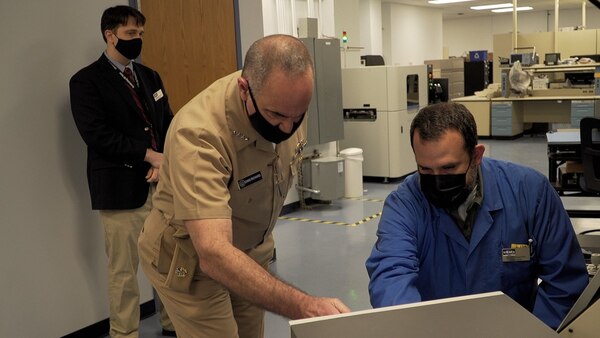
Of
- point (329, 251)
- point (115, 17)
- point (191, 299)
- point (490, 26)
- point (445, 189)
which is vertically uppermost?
point (490, 26)

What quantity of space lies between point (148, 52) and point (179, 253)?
2052 millimetres

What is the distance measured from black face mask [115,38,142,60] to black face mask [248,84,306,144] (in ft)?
4.84

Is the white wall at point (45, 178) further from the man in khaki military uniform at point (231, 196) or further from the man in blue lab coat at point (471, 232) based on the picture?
the man in blue lab coat at point (471, 232)

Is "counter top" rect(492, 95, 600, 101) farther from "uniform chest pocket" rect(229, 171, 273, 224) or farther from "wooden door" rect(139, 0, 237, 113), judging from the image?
"uniform chest pocket" rect(229, 171, 273, 224)

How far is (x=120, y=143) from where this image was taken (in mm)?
2838

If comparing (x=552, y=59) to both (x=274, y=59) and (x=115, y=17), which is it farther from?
(x=274, y=59)

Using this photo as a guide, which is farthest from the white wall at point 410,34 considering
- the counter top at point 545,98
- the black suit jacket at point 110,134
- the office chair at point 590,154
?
the black suit jacket at point 110,134

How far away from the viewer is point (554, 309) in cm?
146

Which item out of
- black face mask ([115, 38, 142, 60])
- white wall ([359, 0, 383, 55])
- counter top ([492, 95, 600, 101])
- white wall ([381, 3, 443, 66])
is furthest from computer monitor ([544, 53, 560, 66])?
black face mask ([115, 38, 142, 60])

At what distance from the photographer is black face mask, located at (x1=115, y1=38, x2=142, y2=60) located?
2.88 meters

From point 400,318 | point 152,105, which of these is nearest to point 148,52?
point 152,105

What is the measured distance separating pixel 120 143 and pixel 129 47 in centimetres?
48

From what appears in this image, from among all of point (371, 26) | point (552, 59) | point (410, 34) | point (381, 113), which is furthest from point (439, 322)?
point (410, 34)

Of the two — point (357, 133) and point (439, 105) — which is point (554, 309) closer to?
point (439, 105)
